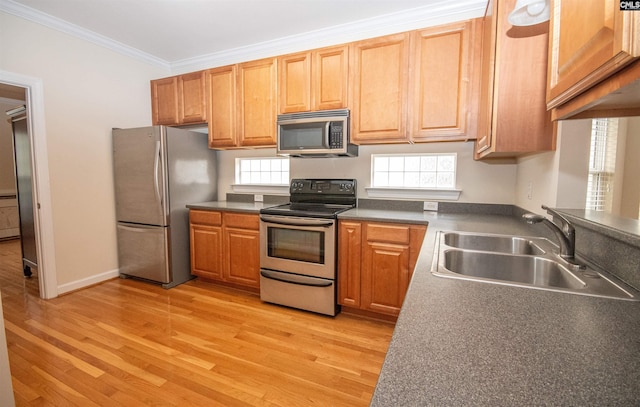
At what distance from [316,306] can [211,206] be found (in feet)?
4.86

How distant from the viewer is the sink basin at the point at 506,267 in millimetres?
1221

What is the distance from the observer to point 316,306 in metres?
2.55

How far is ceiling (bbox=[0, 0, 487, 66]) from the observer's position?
247 cm

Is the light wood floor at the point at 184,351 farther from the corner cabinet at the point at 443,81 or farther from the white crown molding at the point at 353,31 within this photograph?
the white crown molding at the point at 353,31

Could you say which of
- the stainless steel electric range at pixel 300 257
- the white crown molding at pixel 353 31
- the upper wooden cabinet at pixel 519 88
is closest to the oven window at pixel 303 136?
the stainless steel electric range at pixel 300 257

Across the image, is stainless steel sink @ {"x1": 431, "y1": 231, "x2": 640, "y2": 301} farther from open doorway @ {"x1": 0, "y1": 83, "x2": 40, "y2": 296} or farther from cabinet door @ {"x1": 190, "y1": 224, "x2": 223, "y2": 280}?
open doorway @ {"x1": 0, "y1": 83, "x2": 40, "y2": 296}

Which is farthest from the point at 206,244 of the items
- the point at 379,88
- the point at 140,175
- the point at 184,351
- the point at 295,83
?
the point at 379,88

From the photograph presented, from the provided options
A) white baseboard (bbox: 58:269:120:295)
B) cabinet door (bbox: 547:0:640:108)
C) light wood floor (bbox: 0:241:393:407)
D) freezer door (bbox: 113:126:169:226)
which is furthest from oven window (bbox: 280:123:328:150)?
white baseboard (bbox: 58:269:120:295)

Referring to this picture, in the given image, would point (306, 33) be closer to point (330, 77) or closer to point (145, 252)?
point (330, 77)

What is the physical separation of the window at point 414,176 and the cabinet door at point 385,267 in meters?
0.60

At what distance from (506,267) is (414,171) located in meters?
1.61

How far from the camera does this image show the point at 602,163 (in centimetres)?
164

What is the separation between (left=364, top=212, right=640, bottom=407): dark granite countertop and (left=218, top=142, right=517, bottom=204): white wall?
187 cm

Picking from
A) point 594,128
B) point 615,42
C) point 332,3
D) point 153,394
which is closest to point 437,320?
point 615,42
